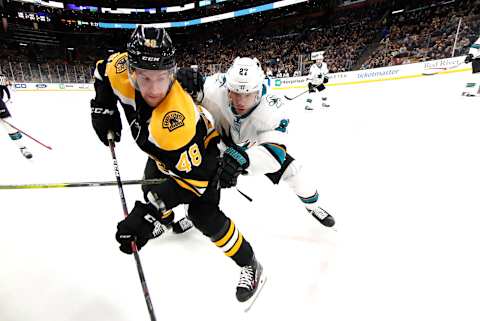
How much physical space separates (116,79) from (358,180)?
2.05 meters

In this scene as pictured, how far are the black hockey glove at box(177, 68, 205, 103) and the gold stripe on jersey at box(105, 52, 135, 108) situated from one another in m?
0.31

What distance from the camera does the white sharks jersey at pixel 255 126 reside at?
1.32 m

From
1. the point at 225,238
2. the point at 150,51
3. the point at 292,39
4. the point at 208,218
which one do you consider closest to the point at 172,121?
the point at 150,51

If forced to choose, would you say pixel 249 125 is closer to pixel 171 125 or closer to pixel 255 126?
pixel 255 126

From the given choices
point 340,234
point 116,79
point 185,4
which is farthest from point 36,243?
point 185,4

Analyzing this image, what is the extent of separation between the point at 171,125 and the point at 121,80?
1.61 feet

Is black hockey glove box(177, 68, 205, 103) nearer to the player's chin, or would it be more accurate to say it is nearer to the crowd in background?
the player's chin

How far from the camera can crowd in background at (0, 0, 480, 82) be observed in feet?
31.0

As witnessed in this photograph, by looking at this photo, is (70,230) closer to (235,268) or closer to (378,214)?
(235,268)

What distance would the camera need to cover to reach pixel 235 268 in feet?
5.18

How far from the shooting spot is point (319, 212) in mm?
1961

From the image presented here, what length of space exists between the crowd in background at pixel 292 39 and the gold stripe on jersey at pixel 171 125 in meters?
9.06

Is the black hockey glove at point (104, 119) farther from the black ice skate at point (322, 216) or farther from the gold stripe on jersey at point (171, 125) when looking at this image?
the black ice skate at point (322, 216)

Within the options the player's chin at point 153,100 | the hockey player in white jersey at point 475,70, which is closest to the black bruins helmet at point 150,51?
the player's chin at point 153,100
